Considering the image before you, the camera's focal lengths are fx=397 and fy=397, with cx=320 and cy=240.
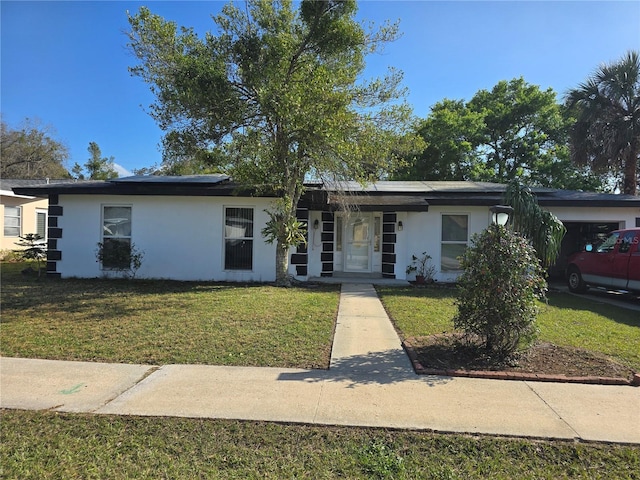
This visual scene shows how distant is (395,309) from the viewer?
8.11 metres

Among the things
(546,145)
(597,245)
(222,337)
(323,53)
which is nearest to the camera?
(222,337)

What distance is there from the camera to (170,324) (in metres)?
6.61

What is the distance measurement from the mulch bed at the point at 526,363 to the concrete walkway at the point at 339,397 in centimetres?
19

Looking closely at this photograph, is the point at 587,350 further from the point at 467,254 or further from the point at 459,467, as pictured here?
the point at 459,467

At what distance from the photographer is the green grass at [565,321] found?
585 centimetres

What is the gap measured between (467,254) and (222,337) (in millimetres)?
3683

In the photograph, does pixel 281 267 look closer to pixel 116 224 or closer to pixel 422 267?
pixel 422 267

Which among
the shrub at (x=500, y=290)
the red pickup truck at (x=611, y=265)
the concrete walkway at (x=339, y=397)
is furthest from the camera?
the red pickup truck at (x=611, y=265)

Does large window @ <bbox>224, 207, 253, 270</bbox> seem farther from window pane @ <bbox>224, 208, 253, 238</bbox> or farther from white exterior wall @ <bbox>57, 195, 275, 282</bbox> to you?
white exterior wall @ <bbox>57, 195, 275, 282</bbox>

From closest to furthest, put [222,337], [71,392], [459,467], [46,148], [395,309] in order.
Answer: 1. [459,467]
2. [71,392]
3. [222,337]
4. [395,309]
5. [46,148]

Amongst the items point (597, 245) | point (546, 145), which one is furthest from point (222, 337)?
point (546, 145)

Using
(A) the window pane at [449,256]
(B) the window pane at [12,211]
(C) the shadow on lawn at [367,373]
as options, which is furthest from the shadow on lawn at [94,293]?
(B) the window pane at [12,211]

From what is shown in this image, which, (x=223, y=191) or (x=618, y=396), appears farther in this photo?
(x=223, y=191)

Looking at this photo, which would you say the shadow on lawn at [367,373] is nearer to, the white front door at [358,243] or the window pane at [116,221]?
the white front door at [358,243]
